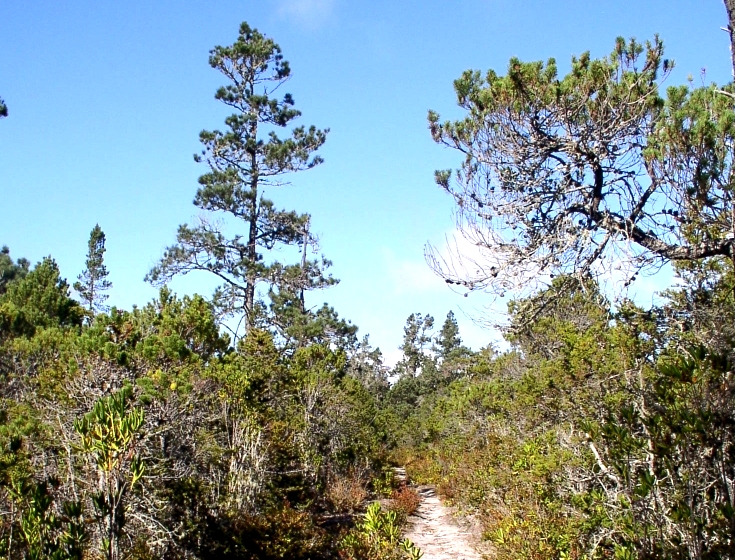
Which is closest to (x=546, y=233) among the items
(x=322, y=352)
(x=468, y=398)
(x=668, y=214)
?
(x=668, y=214)

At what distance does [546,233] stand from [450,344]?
54.2 m

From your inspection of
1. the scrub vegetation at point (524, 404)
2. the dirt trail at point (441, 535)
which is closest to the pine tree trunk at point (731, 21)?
the scrub vegetation at point (524, 404)

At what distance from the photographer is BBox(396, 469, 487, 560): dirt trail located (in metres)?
11.0

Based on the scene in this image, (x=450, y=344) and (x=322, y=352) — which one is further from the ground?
(x=450, y=344)

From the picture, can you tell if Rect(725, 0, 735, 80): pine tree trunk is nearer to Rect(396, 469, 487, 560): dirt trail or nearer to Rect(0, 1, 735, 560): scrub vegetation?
Rect(0, 1, 735, 560): scrub vegetation

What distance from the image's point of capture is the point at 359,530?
10844 millimetres

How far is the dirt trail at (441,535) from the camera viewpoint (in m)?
11.0

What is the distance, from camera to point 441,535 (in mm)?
12789

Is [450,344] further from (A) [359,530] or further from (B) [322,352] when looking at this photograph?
(A) [359,530]

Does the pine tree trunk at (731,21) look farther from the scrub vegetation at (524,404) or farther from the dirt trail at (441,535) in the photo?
the dirt trail at (441,535)

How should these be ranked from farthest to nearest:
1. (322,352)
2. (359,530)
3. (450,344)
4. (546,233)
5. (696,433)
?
1. (450,344)
2. (322,352)
3. (359,530)
4. (546,233)
5. (696,433)

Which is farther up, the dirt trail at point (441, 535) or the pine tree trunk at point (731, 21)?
the pine tree trunk at point (731, 21)

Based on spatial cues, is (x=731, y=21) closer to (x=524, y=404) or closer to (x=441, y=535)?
(x=524, y=404)

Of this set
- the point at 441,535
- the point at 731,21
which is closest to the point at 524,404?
the point at 441,535
